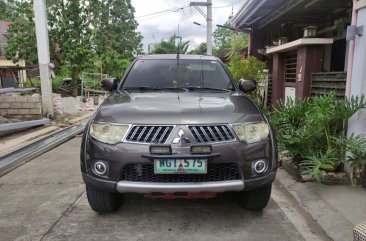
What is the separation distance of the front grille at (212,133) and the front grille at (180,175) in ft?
0.69

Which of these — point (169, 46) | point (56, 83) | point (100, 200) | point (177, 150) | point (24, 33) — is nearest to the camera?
point (177, 150)

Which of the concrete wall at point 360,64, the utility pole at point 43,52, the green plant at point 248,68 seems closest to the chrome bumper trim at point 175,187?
the concrete wall at point 360,64

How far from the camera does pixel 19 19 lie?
1320cm

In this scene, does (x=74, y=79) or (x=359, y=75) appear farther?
(x=74, y=79)

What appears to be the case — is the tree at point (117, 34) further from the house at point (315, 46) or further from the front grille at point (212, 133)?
the front grille at point (212, 133)

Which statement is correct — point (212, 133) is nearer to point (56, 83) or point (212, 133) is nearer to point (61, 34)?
point (61, 34)

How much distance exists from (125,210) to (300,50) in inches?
204

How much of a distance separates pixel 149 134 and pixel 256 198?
4.06 feet

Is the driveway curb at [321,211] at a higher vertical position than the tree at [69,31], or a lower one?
lower

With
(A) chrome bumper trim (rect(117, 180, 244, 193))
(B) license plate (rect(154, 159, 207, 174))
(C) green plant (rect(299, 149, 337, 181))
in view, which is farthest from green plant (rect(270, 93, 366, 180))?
(B) license plate (rect(154, 159, 207, 174))

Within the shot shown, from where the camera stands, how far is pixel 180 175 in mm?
2754

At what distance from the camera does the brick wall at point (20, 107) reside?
841cm

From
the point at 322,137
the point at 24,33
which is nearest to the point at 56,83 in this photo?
the point at 24,33

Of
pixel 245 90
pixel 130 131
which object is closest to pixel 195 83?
pixel 245 90
